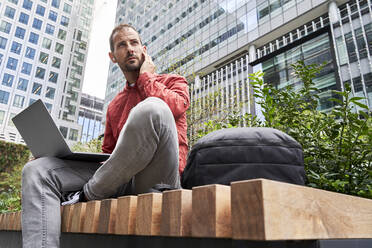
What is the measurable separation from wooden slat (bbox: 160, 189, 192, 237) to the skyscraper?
41.7 m

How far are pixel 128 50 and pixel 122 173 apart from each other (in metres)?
1.24

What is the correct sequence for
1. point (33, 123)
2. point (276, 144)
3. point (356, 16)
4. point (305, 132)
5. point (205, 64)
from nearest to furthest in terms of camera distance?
point (276, 144)
point (33, 123)
point (305, 132)
point (356, 16)
point (205, 64)

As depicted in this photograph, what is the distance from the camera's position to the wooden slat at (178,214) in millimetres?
661

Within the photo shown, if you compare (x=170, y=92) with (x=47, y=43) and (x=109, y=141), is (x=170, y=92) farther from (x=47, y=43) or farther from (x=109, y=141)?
(x=47, y=43)

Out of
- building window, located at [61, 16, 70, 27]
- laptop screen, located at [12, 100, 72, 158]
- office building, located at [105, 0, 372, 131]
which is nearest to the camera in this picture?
laptop screen, located at [12, 100, 72, 158]

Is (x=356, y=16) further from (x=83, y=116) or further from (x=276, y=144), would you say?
(x=83, y=116)

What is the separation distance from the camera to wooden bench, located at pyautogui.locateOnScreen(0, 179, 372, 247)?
51cm

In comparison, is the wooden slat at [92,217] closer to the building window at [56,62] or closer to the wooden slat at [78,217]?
the wooden slat at [78,217]

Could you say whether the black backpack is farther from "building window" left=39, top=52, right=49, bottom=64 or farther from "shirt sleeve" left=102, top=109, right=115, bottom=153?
"building window" left=39, top=52, right=49, bottom=64

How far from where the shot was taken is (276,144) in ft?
3.24

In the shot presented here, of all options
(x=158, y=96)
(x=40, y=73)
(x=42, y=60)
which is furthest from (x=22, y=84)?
(x=158, y=96)

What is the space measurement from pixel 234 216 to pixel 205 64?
81.4ft

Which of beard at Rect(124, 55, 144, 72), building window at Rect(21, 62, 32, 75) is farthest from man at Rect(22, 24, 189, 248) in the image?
building window at Rect(21, 62, 32, 75)

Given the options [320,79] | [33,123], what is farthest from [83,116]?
[33,123]
